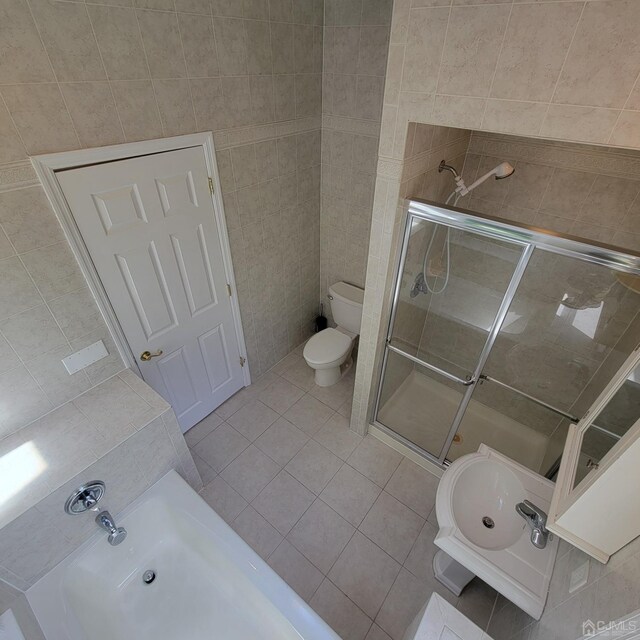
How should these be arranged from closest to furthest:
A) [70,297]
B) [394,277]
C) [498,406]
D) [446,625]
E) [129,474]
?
1. [446,625]
2. [70,297]
3. [129,474]
4. [394,277]
5. [498,406]

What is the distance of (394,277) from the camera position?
1933 mm

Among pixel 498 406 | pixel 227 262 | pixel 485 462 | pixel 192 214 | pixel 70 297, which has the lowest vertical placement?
pixel 498 406

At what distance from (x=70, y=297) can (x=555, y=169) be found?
2633 millimetres

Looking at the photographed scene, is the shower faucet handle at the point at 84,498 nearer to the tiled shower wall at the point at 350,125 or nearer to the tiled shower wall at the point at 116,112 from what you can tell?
the tiled shower wall at the point at 116,112

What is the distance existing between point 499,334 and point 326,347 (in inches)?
52.5

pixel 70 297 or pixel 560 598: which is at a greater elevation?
pixel 70 297

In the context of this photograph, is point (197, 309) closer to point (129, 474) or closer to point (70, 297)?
point (70, 297)

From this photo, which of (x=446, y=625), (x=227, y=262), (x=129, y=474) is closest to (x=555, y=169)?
(x=227, y=262)

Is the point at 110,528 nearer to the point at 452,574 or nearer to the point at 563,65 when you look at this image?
the point at 452,574

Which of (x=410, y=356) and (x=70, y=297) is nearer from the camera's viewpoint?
(x=70, y=297)

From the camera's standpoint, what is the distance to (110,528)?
171 cm

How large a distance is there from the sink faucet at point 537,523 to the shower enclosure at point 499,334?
419mm

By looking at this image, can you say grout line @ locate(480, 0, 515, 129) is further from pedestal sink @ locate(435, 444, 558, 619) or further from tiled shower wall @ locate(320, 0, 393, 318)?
pedestal sink @ locate(435, 444, 558, 619)

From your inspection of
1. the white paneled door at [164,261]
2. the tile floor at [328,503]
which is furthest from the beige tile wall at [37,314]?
the tile floor at [328,503]
